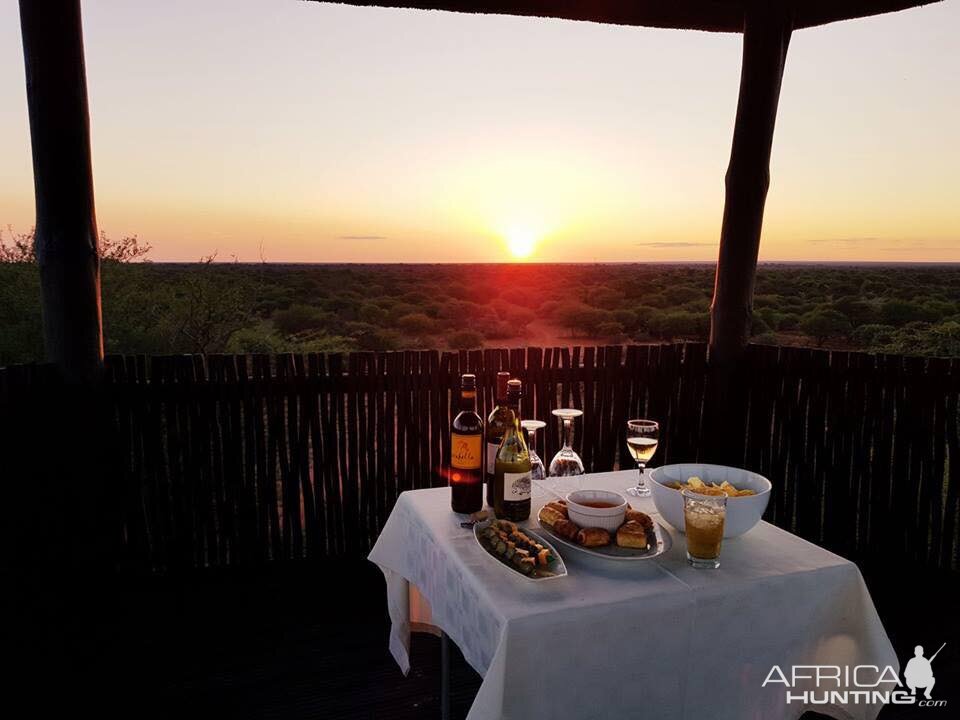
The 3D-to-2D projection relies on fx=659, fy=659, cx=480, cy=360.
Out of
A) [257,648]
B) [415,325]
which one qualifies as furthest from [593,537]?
[415,325]

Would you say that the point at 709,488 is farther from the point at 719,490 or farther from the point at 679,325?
the point at 679,325

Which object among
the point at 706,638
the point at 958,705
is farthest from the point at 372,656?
the point at 958,705

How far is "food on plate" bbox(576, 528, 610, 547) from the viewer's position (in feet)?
5.59

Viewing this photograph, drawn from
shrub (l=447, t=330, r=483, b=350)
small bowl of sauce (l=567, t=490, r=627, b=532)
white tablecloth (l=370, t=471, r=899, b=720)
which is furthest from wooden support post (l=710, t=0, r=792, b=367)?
shrub (l=447, t=330, r=483, b=350)

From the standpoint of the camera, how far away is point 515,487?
1956 millimetres

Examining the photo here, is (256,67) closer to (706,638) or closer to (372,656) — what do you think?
(372,656)

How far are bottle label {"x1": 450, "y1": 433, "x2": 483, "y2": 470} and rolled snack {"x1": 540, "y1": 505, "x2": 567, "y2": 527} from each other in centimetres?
26

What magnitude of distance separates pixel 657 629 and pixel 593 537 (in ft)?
0.88

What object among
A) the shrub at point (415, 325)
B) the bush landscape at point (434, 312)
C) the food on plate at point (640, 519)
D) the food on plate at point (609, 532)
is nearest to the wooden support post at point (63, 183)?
the food on plate at point (609, 532)

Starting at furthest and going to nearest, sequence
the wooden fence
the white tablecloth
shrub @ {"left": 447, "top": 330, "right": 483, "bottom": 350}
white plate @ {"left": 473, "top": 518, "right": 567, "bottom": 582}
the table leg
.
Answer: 1. shrub @ {"left": 447, "top": 330, "right": 483, "bottom": 350}
2. the wooden fence
3. the table leg
4. white plate @ {"left": 473, "top": 518, "right": 567, "bottom": 582}
5. the white tablecloth

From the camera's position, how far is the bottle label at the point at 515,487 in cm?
196

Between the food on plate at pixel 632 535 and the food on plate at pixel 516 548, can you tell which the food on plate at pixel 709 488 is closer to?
the food on plate at pixel 632 535

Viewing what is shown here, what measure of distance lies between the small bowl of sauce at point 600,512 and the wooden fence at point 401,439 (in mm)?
2367

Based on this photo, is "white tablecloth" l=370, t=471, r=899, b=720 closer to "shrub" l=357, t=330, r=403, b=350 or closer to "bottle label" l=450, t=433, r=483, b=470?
"bottle label" l=450, t=433, r=483, b=470
